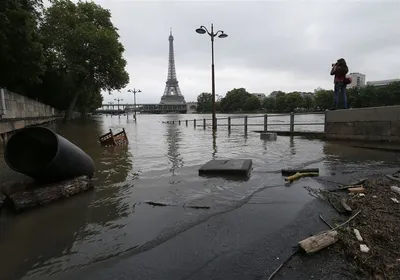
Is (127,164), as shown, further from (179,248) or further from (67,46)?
(67,46)

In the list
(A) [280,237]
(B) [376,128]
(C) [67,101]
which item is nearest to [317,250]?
(A) [280,237]

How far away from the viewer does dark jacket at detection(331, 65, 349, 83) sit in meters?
12.6

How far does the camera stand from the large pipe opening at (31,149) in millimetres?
5324

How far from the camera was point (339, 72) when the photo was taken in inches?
500

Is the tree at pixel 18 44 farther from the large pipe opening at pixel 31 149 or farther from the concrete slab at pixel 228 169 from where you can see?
the concrete slab at pixel 228 169

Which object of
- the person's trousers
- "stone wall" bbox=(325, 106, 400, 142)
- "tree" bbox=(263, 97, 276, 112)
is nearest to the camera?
"stone wall" bbox=(325, 106, 400, 142)

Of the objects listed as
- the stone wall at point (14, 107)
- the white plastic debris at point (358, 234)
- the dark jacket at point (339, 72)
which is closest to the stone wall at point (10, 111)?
the stone wall at point (14, 107)

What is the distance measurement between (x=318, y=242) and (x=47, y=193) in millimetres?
4185

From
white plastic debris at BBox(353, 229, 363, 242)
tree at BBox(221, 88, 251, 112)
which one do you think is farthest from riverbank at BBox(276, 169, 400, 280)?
tree at BBox(221, 88, 251, 112)

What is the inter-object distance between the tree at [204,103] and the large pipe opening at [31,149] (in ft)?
420

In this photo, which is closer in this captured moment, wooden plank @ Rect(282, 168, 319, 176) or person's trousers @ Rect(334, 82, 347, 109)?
wooden plank @ Rect(282, 168, 319, 176)

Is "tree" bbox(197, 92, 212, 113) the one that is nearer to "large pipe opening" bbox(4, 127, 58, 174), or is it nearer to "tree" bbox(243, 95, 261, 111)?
"tree" bbox(243, 95, 261, 111)

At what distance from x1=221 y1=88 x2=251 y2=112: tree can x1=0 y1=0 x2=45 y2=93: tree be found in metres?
107

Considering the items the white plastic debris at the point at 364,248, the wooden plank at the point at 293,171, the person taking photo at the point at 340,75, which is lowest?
the white plastic debris at the point at 364,248
